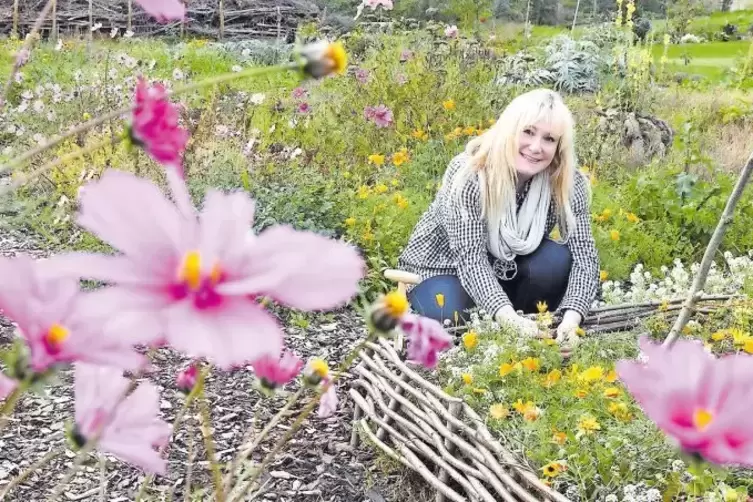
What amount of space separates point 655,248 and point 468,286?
1396 mm

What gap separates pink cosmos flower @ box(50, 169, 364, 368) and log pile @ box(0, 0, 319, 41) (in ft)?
33.9

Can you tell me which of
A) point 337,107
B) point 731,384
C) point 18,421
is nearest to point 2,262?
point 731,384

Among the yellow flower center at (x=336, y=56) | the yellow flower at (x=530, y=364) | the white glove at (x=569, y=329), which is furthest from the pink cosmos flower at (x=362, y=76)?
the yellow flower center at (x=336, y=56)

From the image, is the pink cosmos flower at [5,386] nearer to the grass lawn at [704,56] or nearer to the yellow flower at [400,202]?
the yellow flower at [400,202]

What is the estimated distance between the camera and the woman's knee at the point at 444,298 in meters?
2.81

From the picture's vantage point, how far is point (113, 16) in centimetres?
1087

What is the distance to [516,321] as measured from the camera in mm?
2416

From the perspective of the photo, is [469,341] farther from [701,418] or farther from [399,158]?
[399,158]

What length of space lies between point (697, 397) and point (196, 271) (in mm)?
228

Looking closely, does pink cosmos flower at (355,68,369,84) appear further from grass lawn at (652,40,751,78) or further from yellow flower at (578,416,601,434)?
grass lawn at (652,40,751,78)

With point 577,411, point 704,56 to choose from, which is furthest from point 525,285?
point 704,56

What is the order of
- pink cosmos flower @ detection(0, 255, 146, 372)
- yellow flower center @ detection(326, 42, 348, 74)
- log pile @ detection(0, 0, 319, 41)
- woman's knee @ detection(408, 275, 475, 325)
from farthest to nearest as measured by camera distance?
log pile @ detection(0, 0, 319, 41)
woman's knee @ detection(408, 275, 475, 325)
yellow flower center @ detection(326, 42, 348, 74)
pink cosmos flower @ detection(0, 255, 146, 372)

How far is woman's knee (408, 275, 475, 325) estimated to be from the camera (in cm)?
281

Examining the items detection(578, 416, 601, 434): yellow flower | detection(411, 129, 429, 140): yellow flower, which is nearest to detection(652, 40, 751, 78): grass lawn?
detection(411, 129, 429, 140): yellow flower
